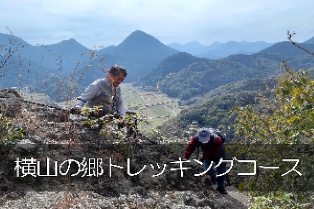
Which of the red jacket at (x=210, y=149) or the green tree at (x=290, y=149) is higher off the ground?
the green tree at (x=290, y=149)

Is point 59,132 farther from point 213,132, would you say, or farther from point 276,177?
point 276,177

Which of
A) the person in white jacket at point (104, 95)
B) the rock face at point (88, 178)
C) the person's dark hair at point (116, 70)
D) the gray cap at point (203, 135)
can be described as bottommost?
the rock face at point (88, 178)

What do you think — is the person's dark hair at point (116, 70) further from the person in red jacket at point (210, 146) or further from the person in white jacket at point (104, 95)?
the person in red jacket at point (210, 146)

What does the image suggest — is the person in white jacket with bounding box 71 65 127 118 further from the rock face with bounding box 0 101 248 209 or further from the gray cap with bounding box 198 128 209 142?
the gray cap with bounding box 198 128 209 142

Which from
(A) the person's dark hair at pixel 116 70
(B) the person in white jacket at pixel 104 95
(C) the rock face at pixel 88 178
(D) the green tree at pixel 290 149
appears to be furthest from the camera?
(B) the person in white jacket at pixel 104 95

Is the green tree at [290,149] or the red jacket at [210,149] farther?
the red jacket at [210,149]

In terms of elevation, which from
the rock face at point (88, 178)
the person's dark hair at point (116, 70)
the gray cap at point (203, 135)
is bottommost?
the rock face at point (88, 178)

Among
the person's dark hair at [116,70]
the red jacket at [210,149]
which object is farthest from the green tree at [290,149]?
the person's dark hair at [116,70]

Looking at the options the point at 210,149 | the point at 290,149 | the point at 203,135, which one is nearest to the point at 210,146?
the point at 210,149

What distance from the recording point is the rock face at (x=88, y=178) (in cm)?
257

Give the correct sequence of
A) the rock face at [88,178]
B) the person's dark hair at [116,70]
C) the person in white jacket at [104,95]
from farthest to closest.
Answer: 1. the person in white jacket at [104,95]
2. the person's dark hair at [116,70]
3. the rock face at [88,178]

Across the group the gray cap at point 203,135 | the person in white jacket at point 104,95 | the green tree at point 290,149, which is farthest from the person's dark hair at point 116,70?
the green tree at point 290,149

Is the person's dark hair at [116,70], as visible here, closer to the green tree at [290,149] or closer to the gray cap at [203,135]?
the gray cap at [203,135]

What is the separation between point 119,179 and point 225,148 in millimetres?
2458
